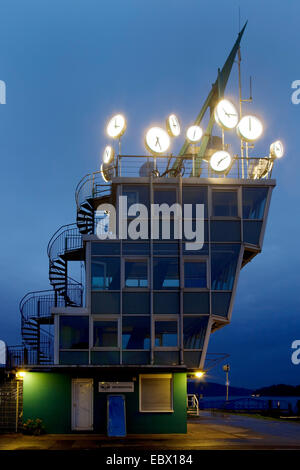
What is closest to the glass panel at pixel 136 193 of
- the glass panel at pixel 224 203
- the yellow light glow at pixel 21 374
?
the glass panel at pixel 224 203

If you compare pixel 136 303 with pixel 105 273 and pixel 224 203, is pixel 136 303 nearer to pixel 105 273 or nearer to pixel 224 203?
pixel 105 273

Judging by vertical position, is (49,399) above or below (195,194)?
below

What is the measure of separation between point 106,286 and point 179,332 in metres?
4.17

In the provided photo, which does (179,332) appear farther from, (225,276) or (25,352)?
(25,352)

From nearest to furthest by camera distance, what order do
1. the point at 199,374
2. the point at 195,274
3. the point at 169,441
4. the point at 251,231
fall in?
the point at 169,441, the point at 199,374, the point at 195,274, the point at 251,231

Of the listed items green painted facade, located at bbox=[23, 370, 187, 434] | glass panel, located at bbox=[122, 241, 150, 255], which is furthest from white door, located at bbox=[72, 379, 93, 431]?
glass panel, located at bbox=[122, 241, 150, 255]

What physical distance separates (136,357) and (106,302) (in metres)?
2.98

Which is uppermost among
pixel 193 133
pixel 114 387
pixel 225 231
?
pixel 193 133

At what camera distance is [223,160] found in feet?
102

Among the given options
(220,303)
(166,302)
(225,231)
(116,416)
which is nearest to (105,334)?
(166,302)

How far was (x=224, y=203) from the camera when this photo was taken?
3102cm

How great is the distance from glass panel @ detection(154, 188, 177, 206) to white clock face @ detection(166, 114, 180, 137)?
12.1 ft

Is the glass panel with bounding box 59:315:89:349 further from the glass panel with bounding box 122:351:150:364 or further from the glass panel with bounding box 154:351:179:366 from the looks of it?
the glass panel with bounding box 154:351:179:366
